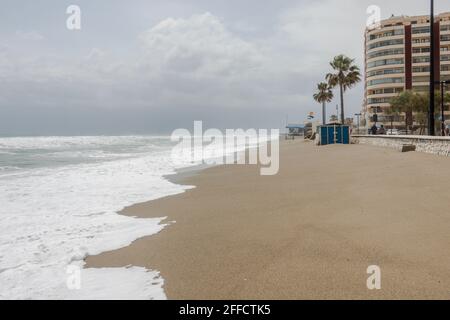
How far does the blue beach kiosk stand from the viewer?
112 feet

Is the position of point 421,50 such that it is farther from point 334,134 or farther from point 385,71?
point 334,134

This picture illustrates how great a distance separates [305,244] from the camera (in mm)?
4801

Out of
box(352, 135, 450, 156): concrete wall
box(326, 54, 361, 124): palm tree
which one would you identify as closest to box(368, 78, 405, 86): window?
box(326, 54, 361, 124): palm tree

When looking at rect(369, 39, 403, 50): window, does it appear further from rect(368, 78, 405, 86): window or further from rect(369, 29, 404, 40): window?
rect(368, 78, 405, 86): window

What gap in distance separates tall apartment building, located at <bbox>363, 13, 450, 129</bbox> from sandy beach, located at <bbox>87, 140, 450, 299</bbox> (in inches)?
3571

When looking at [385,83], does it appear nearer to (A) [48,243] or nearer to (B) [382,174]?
(B) [382,174]

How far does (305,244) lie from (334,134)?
3132cm

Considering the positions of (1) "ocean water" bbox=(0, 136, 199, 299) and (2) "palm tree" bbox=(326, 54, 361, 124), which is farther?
(2) "palm tree" bbox=(326, 54, 361, 124)

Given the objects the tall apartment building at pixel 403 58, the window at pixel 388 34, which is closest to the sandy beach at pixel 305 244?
the tall apartment building at pixel 403 58

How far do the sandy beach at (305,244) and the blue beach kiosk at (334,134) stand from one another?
26.0 m

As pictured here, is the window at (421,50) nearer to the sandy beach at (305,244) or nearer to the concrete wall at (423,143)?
the concrete wall at (423,143)

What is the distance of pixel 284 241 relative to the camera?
4992mm
